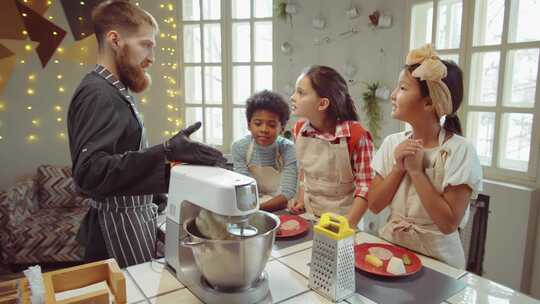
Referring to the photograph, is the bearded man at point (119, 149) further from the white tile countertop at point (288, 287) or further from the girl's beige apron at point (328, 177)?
the girl's beige apron at point (328, 177)

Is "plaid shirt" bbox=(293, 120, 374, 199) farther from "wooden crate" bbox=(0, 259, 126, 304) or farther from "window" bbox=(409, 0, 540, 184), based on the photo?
"window" bbox=(409, 0, 540, 184)

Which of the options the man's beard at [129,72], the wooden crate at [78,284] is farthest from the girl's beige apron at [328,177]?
the wooden crate at [78,284]

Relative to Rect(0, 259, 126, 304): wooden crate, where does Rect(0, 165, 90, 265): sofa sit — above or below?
below

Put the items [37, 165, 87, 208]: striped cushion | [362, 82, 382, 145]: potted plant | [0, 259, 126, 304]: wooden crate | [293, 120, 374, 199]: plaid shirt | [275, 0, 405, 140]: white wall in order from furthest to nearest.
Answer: [37, 165, 87, 208]: striped cushion < [362, 82, 382, 145]: potted plant < [275, 0, 405, 140]: white wall < [293, 120, 374, 199]: plaid shirt < [0, 259, 126, 304]: wooden crate

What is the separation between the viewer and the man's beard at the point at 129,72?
1.19 metres

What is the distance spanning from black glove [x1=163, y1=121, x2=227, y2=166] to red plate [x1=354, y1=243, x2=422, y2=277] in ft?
1.50

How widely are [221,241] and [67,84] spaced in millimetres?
3204

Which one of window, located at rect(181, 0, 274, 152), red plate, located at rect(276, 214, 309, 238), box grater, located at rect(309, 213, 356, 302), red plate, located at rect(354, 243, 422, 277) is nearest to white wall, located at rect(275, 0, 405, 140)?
window, located at rect(181, 0, 274, 152)

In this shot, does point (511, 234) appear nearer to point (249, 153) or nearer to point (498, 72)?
point (498, 72)

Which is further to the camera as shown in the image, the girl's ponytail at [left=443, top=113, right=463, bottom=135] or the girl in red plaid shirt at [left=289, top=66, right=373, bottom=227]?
the girl in red plaid shirt at [left=289, top=66, right=373, bottom=227]

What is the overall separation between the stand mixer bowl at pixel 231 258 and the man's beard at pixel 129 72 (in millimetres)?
628

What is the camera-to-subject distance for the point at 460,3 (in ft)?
7.95

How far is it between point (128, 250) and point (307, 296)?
633mm

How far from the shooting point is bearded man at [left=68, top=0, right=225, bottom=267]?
0.96 meters
